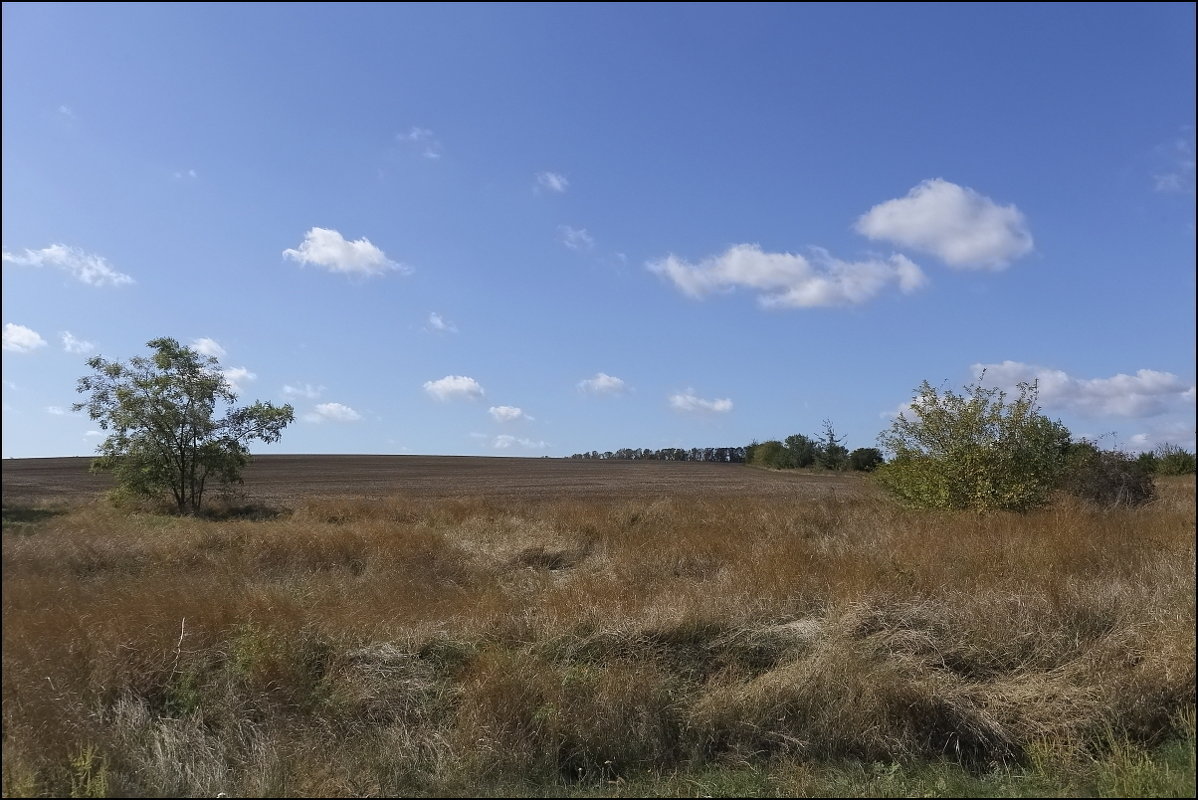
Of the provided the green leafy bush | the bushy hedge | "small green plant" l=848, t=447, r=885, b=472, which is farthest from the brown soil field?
the green leafy bush

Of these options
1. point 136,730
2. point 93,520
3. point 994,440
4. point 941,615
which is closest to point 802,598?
point 941,615

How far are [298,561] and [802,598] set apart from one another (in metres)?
8.50

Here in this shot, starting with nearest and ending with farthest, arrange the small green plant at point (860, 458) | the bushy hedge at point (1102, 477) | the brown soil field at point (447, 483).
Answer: the bushy hedge at point (1102, 477), the brown soil field at point (447, 483), the small green plant at point (860, 458)

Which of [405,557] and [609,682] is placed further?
[405,557]

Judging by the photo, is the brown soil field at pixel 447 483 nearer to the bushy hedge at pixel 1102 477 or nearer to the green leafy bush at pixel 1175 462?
the bushy hedge at pixel 1102 477

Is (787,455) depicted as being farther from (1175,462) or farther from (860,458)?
(1175,462)

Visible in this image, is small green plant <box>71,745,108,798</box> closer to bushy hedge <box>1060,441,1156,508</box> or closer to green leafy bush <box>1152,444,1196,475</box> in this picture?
green leafy bush <box>1152,444,1196,475</box>

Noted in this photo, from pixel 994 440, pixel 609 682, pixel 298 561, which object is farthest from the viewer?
pixel 994 440

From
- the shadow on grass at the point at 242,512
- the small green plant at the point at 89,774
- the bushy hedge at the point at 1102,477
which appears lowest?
the small green plant at the point at 89,774

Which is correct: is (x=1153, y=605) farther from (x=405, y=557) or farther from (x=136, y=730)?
(x=405, y=557)

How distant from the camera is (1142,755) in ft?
17.4

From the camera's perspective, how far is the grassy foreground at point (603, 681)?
5094mm

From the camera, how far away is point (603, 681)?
6.29 meters

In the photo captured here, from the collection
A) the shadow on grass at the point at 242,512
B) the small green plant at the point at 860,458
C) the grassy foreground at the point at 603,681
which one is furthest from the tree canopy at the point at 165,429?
the small green plant at the point at 860,458
